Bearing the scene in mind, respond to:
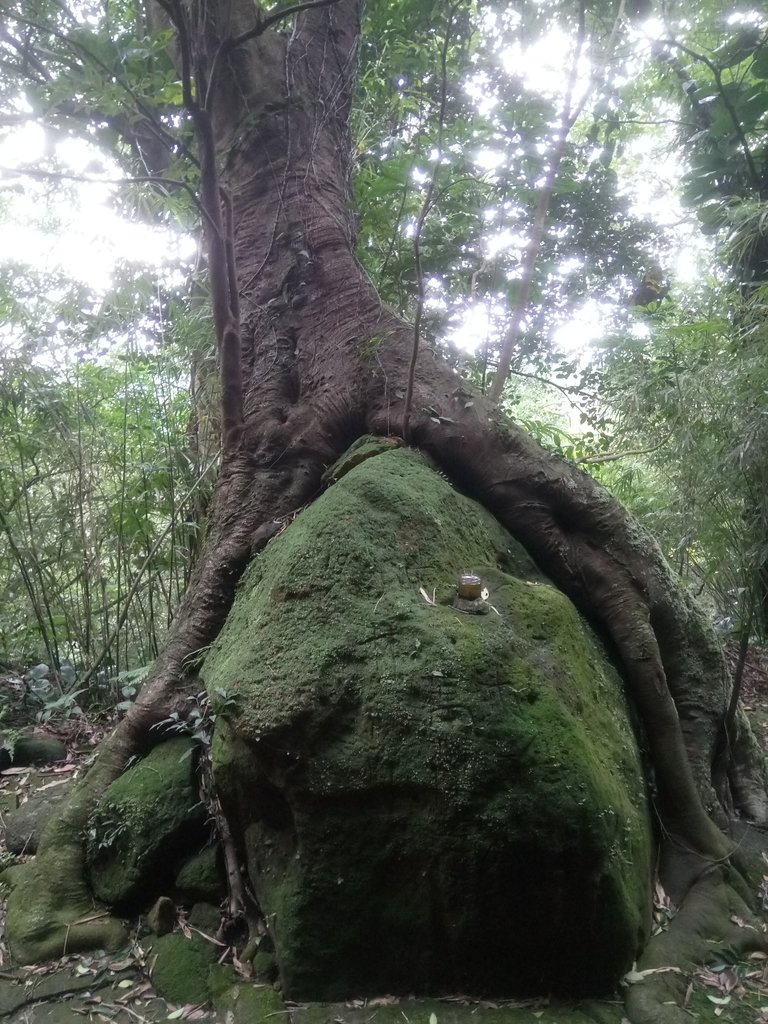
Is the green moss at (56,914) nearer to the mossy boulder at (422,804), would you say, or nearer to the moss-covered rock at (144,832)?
the moss-covered rock at (144,832)

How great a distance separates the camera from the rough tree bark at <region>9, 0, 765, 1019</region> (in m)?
2.96

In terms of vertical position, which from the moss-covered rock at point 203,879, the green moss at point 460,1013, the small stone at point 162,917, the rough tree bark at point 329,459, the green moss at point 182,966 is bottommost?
the green moss at point 460,1013

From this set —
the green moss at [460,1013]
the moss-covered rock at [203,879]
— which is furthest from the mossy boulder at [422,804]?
the moss-covered rock at [203,879]

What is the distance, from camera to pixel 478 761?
2.11 m

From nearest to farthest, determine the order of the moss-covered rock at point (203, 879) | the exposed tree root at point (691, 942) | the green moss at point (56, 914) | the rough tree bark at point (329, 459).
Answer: the exposed tree root at point (691, 942)
the green moss at point (56, 914)
the moss-covered rock at point (203, 879)
the rough tree bark at point (329, 459)

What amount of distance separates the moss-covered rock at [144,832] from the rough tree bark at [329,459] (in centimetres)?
11

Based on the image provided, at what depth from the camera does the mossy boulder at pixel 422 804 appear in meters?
2.09

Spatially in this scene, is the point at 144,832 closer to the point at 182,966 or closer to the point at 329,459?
the point at 182,966

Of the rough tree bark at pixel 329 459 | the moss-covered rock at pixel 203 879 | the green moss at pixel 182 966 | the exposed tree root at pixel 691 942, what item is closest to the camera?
the exposed tree root at pixel 691 942

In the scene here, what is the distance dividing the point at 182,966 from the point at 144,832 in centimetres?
53

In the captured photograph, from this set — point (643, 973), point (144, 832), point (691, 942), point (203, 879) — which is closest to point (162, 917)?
point (203, 879)

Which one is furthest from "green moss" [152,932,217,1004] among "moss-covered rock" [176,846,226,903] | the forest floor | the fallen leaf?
the fallen leaf

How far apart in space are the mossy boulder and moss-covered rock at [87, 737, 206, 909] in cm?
36

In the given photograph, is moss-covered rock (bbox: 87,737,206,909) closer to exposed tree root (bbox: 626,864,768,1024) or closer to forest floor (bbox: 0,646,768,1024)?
forest floor (bbox: 0,646,768,1024)
